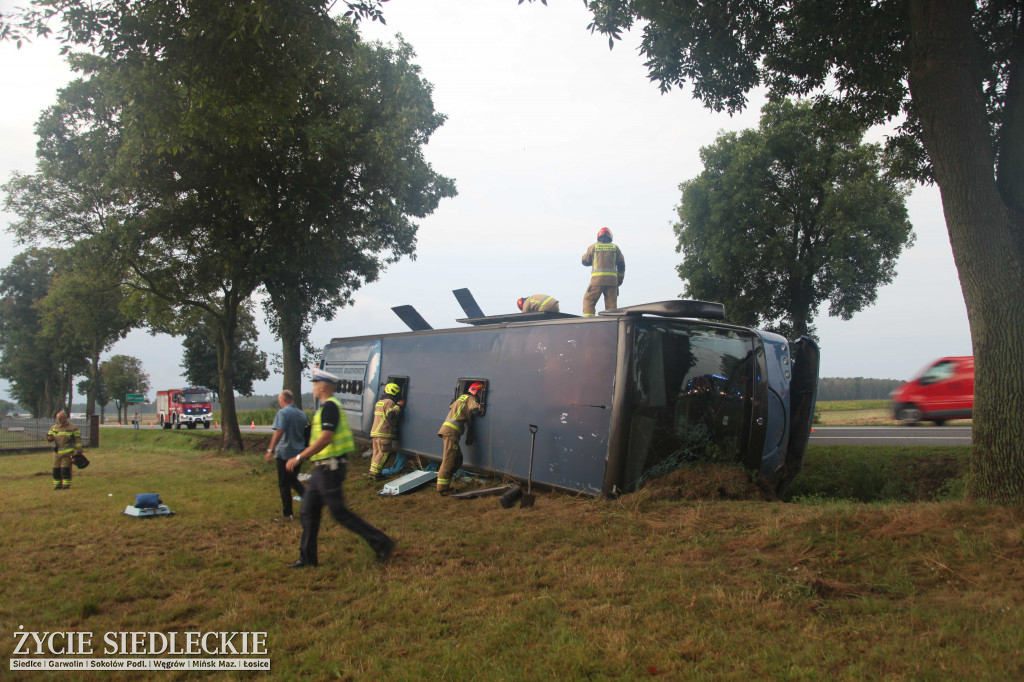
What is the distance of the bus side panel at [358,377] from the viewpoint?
1491 centimetres

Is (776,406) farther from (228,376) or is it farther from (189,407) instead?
(189,407)

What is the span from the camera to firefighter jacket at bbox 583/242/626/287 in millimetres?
11523

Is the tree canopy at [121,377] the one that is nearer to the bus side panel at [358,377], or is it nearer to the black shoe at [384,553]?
the bus side panel at [358,377]

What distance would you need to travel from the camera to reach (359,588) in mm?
5441

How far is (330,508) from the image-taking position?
6.16 m

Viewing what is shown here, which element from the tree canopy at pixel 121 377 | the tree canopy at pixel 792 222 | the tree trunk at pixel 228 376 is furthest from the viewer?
the tree canopy at pixel 121 377

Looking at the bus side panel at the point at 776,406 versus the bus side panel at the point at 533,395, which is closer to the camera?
the bus side panel at the point at 533,395

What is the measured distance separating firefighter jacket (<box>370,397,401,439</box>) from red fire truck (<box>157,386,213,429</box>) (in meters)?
36.0

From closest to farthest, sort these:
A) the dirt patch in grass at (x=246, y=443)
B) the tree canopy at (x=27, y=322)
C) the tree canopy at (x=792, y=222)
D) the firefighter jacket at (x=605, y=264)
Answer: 1. the firefighter jacket at (x=605, y=264)
2. the dirt patch in grass at (x=246, y=443)
3. the tree canopy at (x=792, y=222)
4. the tree canopy at (x=27, y=322)

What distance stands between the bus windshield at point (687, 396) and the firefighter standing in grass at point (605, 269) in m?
2.78

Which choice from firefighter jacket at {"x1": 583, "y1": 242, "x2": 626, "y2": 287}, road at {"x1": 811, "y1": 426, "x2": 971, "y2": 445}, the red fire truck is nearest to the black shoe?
firefighter jacket at {"x1": 583, "y1": 242, "x2": 626, "y2": 287}

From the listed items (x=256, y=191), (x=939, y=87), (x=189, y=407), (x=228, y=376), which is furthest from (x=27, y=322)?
(x=939, y=87)

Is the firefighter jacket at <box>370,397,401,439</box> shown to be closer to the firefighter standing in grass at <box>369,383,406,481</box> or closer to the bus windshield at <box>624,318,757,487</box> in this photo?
the firefighter standing in grass at <box>369,383,406,481</box>

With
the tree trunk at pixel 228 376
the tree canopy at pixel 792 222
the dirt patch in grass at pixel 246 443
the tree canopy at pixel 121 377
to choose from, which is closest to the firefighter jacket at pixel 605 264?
the tree trunk at pixel 228 376
